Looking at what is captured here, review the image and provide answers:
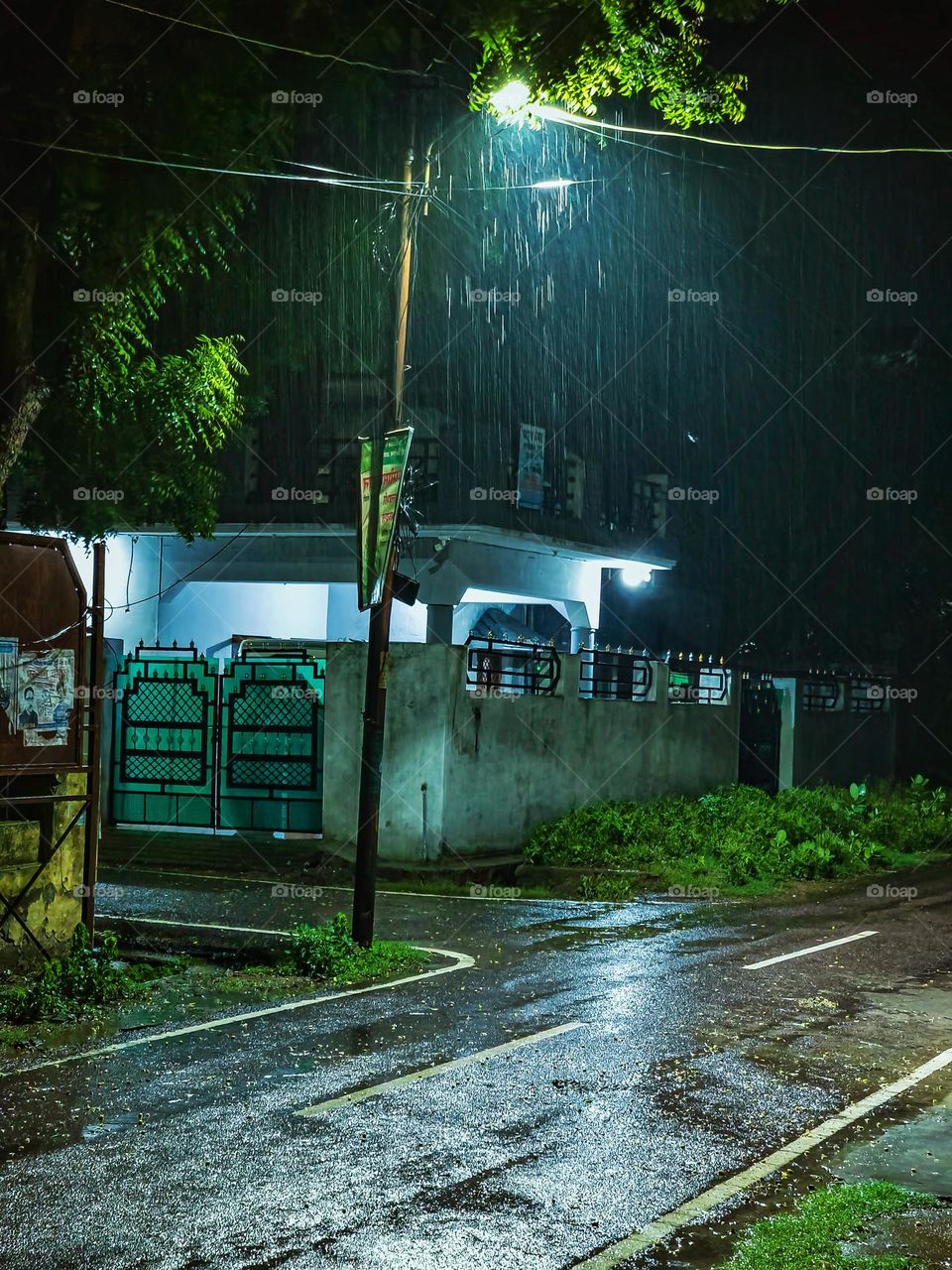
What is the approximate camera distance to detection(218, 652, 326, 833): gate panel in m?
19.4

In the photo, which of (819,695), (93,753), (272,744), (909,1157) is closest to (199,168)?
(93,753)

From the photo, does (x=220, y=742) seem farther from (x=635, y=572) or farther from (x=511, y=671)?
(x=635, y=572)

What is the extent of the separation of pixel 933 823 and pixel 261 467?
14.5 meters

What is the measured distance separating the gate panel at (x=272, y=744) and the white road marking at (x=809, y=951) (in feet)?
25.7

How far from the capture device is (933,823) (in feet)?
80.8

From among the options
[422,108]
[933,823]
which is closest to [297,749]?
[422,108]

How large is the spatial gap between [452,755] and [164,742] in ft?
→ 15.1

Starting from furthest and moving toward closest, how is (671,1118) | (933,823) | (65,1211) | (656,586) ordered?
1. (656,586)
2. (933,823)
3. (671,1118)
4. (65,1211)

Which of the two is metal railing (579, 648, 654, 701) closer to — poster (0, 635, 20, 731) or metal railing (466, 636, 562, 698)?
metal railing (466, 636, 562, 698)

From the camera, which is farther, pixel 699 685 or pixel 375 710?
Answer: pixel 699 685

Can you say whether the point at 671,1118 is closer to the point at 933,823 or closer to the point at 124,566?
the point at 933,823

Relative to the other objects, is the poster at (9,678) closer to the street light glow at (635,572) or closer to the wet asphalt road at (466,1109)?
the wet asphalt road at (466,1109)

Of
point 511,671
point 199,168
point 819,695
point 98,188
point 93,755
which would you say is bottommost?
point 93,755

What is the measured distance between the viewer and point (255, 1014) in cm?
1035
